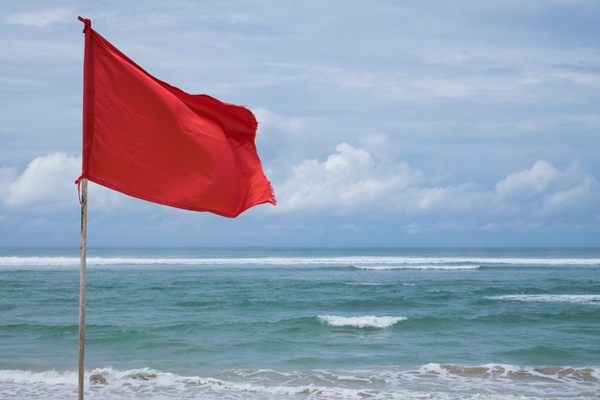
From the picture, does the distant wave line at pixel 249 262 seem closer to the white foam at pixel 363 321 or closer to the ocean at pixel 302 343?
the ocean at pixel 302 343

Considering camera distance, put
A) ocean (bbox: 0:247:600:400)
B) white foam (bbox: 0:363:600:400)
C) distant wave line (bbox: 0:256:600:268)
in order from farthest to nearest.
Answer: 1. distant wave line (bbox: 0:256:600:268)
2. ocean (bbox: 0:247:600:400)
3. white foam (bbox: 0:363:600:400)

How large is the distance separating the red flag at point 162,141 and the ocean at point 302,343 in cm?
564

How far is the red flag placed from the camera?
5047mm

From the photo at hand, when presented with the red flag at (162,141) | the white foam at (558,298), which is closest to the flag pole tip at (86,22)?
the red flag at (162,141)

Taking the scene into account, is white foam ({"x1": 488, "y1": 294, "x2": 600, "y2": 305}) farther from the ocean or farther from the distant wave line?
the distant wave line

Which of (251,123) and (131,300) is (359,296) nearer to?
(131,300)

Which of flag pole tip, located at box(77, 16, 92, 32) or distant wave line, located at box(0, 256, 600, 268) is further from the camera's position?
distant wave line, located at box(0, 256, 600, 268)

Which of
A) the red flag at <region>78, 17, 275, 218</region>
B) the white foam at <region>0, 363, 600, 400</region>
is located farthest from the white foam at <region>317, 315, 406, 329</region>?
the red flag at <region>78, 17, 275, 218</region>

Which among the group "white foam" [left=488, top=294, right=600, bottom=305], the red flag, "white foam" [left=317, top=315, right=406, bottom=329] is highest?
the red flag

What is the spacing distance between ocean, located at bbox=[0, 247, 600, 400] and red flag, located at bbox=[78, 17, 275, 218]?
564 centimetres

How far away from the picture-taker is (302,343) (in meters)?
15.0

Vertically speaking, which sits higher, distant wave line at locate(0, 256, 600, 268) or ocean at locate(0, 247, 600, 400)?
distant wave line at locate(0, 256, 600, 268)

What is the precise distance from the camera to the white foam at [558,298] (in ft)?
78.2

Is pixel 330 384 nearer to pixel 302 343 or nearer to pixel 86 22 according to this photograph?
pixel 302 343
